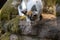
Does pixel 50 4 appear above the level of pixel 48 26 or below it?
above

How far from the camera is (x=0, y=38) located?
2.54 meters

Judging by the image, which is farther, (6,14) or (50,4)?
(6,14)

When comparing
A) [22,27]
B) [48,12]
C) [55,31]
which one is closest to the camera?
[55,31]

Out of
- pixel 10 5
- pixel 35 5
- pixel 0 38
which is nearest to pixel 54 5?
pixel 35 5

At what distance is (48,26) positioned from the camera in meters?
2.02

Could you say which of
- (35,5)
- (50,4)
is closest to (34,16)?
(35,5)

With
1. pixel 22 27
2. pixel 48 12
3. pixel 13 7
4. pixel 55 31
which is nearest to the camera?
pixel 55 31

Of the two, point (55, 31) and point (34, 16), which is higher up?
point (34, 16)

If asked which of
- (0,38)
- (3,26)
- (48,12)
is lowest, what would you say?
(0,38)

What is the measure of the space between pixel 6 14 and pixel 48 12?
621 millimetres

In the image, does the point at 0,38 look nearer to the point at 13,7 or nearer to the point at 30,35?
the point at 13,7

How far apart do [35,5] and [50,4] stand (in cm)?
37

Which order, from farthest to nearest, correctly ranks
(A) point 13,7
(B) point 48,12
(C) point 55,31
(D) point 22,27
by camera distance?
1. (A) point 13,7
2. (B) point 48,12
3. (D) point 22,27
4. (C) point 55,31

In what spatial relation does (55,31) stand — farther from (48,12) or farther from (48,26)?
(48,12)
